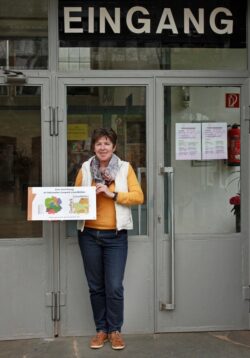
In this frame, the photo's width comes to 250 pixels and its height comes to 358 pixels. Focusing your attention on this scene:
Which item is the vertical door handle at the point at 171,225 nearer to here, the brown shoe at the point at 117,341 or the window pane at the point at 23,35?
the brown shoe at the point at 117,341

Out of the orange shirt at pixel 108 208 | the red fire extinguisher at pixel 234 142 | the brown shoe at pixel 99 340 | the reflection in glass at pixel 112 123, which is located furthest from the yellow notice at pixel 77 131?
the brown shoe at pixel 99 340

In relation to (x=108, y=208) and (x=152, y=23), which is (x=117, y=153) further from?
(x=152, y=23)

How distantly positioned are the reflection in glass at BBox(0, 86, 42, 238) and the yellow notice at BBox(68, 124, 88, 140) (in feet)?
0.87

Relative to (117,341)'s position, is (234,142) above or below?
above

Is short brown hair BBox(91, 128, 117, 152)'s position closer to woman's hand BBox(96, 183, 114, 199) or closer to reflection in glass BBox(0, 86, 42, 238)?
woman's hand BBox(96, 183, 114, 199)

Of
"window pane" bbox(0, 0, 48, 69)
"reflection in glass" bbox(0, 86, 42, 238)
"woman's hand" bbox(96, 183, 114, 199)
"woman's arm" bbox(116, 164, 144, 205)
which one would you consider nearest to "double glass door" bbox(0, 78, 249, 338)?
"reflection in glass" bbox(0, 86, 42, 238)

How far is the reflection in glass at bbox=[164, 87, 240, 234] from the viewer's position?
15.5ft

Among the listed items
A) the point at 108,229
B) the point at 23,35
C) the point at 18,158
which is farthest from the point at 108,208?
the point at 23,35

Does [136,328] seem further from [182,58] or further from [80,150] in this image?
[182,58]

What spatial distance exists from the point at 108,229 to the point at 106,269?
337 millimetres

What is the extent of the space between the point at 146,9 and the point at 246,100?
1190mm

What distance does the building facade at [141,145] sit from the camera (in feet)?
15.0

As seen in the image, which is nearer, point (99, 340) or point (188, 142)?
point (99, 340)

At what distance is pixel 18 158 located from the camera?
4.59 metres
